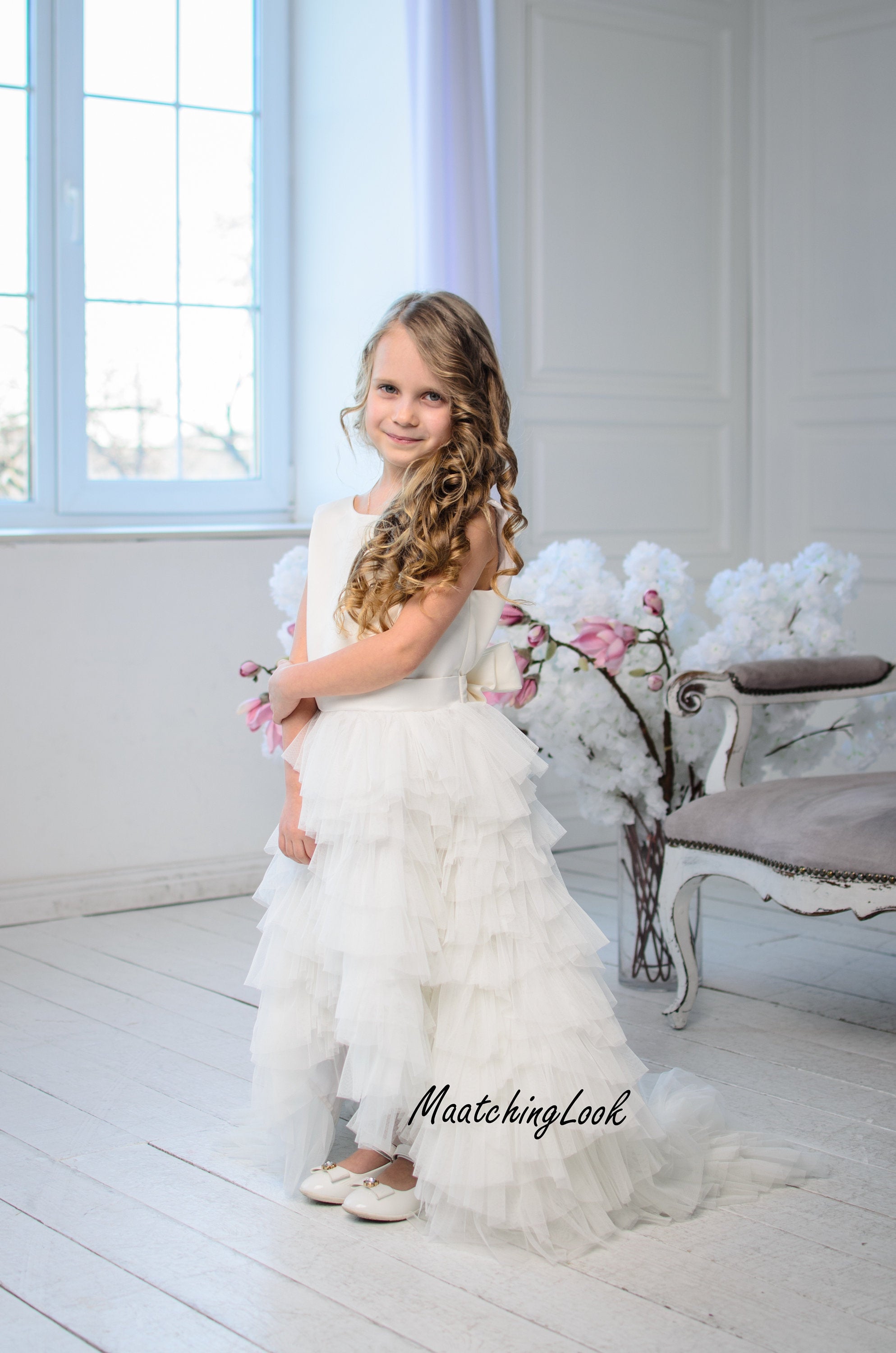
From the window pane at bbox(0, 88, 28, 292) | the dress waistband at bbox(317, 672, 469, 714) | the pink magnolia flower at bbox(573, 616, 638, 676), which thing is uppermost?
the window pane at bbox(0, 88, 28, 292)

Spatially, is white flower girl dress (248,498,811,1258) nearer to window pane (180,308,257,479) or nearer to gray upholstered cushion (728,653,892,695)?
gray upholstered cushion (728,653,892,695)

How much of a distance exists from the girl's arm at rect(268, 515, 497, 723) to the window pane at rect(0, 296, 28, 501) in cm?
206

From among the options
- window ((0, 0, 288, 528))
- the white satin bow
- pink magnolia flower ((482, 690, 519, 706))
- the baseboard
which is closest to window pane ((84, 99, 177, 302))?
window ((0, 0, 288, 528))

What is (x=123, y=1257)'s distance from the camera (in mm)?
1710

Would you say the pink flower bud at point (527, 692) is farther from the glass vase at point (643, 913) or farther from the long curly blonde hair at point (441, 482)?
the long curly blonde hair at point (441, 482)

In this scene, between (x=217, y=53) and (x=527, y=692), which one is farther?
(x=217, y=53)

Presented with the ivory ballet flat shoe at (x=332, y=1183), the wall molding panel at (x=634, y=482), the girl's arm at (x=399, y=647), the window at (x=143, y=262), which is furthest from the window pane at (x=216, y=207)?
the ivory ballet flat shoe at (x=332, y=1183)

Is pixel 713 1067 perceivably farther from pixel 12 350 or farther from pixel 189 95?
pixel 189 95

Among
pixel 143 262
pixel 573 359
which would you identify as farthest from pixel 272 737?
pixel 573 359

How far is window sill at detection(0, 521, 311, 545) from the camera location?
132 inches

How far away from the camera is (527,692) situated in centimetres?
257

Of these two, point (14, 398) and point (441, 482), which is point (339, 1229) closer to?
point (441, 482)

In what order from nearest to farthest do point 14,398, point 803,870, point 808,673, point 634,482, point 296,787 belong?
1. point 296,787
2. point 803,870
3. point 808,673
4. point 14,398
5. point 634,482

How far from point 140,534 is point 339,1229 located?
82.2 inches
